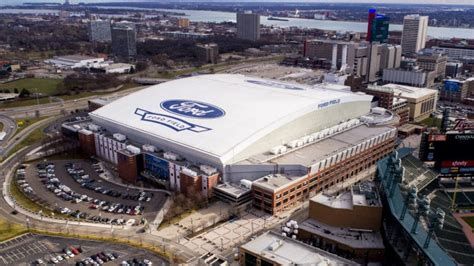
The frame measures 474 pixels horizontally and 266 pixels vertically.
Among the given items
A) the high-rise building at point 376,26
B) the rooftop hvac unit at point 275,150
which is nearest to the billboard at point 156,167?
the rooftop hvac unit at point 275,150

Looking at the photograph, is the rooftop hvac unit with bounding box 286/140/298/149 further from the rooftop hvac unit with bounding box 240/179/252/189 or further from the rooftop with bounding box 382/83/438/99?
the rooftop with bounding box 382/83/438/99

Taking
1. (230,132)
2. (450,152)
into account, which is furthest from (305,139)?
(450,152)

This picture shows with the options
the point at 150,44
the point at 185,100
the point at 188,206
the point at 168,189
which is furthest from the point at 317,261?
the point at 150,44

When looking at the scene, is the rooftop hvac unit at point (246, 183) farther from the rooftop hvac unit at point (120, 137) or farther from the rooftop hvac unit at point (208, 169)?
the rooftop hvac unit at point (120, 137)

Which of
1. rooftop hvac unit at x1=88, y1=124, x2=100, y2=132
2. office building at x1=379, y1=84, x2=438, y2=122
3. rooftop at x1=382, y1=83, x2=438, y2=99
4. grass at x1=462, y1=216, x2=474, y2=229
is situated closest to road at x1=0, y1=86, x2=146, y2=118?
rooftop hvac unit at x1=88, y1=124, x2=100, y2=132

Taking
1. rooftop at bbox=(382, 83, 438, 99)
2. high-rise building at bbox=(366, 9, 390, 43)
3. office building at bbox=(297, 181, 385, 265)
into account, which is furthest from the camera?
high-rise building at bbox=(366, 9, 390, 43)

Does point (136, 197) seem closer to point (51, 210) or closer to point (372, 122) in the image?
point (51, 210)

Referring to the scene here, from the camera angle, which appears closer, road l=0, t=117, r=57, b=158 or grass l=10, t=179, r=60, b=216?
grass l=10, t=179, r=60, b=216
